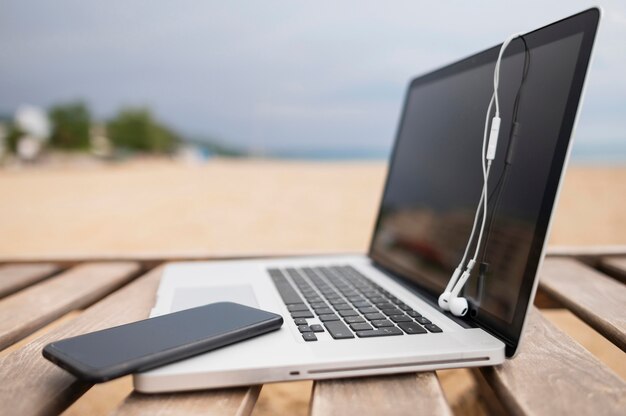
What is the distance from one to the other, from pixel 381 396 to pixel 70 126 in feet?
21.5

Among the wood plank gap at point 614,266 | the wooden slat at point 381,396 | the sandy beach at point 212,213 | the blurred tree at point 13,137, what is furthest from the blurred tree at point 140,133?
the wooden slat at point 381,396

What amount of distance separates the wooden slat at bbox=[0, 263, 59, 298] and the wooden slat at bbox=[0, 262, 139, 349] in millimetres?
34

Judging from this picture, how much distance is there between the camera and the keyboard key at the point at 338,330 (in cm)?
49

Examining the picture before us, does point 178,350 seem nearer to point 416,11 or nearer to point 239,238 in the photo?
point 416,11

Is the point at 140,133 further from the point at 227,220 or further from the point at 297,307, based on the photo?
the point at 297,307

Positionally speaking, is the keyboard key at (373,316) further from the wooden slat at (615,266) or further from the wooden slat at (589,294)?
the wooden slat at (615,266)

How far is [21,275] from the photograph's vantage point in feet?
3.15

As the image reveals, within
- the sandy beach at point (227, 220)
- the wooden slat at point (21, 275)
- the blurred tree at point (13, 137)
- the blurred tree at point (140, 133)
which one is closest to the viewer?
the wooden slat at point (21, 275)

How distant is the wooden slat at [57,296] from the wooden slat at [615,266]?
0.98 metres

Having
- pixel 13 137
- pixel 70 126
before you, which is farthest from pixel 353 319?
pixel 70 126

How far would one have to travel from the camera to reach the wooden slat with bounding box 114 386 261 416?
39cm

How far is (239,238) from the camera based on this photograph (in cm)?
255

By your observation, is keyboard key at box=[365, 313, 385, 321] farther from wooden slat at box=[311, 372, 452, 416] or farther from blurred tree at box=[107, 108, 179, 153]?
blurred tree at box=[107, 108, 179, 153]

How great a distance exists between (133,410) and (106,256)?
2.47 ft
